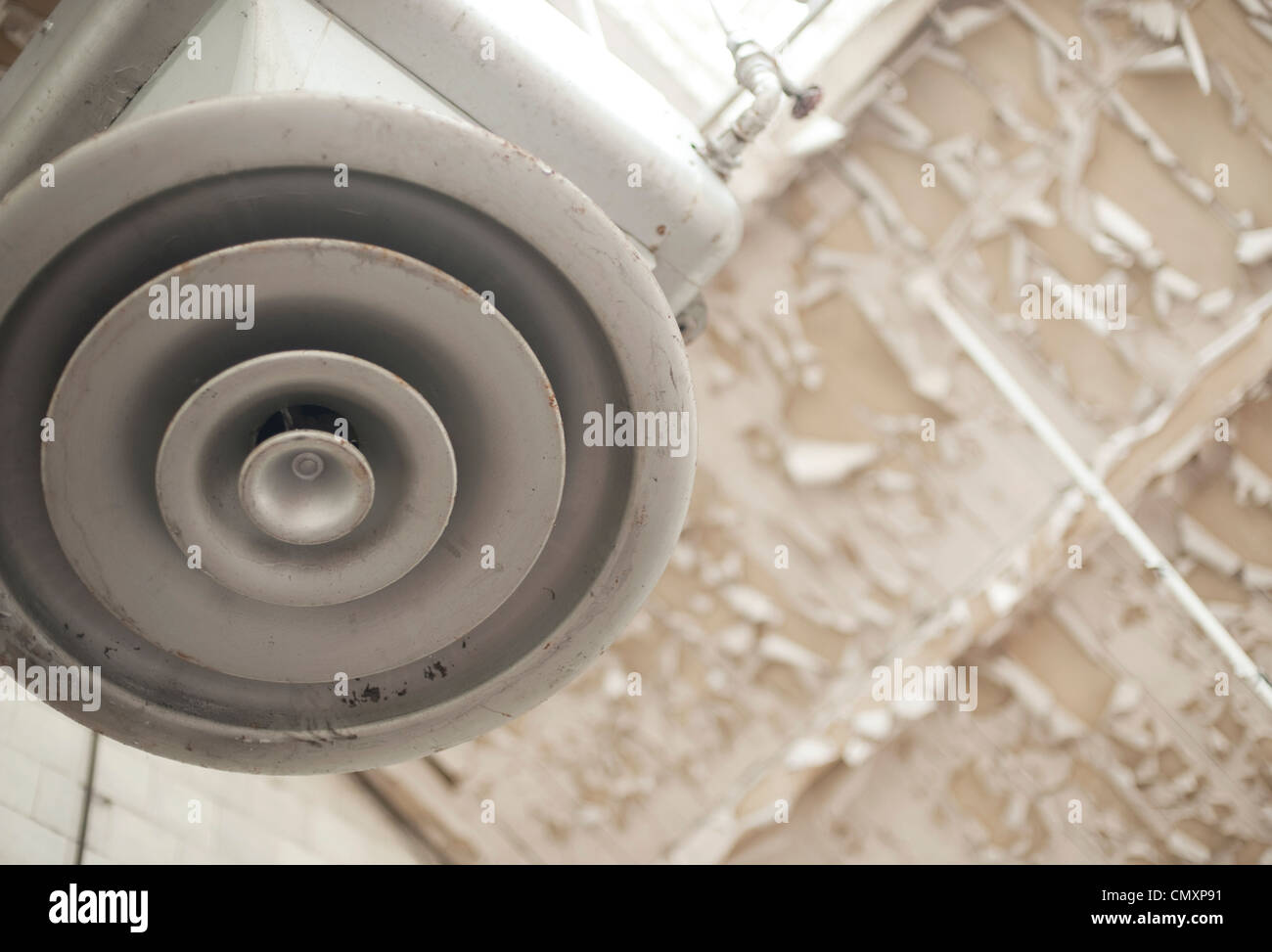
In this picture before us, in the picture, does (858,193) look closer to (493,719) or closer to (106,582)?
(493,719)

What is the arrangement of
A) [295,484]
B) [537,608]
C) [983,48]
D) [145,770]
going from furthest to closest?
[983,48], [145,770], [537,608], [295,484]

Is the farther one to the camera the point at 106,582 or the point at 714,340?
the point at 714,340

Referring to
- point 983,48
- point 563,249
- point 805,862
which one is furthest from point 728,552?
point 563,249

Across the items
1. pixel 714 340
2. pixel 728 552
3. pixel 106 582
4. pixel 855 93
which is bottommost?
pixel 106 582

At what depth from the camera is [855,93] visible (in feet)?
5.37

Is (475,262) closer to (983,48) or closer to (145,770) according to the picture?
(145,770)

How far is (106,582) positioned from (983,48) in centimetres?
159

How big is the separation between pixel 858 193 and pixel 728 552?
27.6 inches

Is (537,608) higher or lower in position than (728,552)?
lower

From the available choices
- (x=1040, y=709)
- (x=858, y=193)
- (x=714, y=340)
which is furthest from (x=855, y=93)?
(x=1040, y=709)

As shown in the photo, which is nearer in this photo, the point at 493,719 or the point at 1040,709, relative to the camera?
the point at 493,719

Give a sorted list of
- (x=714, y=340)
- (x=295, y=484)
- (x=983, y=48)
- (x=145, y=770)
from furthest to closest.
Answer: (x=714, y=340)
(x=983, y=48)
(x=145, y=770)
(x=295, y=484)

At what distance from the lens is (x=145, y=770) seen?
1416mm

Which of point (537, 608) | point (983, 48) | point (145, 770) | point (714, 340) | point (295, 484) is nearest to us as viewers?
point (295, 484)
